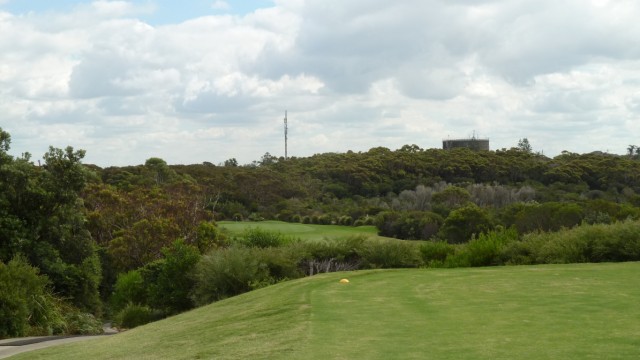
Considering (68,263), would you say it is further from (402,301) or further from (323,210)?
(323,210)

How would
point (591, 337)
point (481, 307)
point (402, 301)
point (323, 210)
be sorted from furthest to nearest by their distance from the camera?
point (323, 210), point (402, 301), point (481, 307), point (591, 337)

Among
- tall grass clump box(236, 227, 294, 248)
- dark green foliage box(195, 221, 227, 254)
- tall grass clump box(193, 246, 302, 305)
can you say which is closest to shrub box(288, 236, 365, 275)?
tall grass clump box(193, 246, 302, 305)

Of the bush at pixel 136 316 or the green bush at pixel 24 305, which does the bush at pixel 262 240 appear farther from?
the green bush at pixel 24 305

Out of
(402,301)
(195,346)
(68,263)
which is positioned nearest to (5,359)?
(195,346)

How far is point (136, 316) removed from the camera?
30281 millimetres

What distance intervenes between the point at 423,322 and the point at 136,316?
2094 centimetres

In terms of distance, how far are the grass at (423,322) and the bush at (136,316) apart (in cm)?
1161

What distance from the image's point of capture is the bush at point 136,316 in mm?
30125

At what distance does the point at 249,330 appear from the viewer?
42.8 feet

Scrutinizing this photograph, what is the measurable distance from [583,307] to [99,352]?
893cm

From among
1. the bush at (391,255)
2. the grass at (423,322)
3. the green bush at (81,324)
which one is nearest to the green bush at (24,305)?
the green bush at (81,324)

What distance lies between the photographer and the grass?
9.45 metres

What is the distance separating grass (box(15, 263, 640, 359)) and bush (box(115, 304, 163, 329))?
11.6 metres

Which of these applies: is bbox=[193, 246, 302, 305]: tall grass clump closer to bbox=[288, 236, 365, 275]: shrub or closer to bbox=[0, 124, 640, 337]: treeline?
bbox=[0, 124, 640, 337]: treeline
